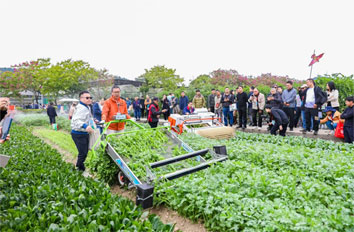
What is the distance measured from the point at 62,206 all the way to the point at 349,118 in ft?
26.4

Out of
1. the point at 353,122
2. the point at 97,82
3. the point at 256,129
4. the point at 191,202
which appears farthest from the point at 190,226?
the point at 97,82

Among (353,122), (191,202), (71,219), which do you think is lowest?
(191,202)

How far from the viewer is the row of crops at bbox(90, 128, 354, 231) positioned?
2877mm

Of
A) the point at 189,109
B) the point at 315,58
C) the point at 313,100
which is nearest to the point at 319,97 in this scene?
the point at 313,100

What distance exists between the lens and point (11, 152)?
580cm

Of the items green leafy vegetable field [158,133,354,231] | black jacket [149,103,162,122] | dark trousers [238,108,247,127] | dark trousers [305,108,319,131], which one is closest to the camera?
green leafy vegetable field [158,133,354,231]

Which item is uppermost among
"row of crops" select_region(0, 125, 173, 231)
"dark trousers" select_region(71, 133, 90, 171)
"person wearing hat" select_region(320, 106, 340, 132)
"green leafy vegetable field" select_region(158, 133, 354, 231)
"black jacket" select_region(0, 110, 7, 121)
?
"black jacket" select_region(0, 110, 7, 121)

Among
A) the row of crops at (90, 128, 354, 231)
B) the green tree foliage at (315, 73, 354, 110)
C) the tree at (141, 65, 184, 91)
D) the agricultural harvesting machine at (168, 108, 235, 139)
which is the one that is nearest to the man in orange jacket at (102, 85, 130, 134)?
the row of crops at (90, 128, 354, 231)

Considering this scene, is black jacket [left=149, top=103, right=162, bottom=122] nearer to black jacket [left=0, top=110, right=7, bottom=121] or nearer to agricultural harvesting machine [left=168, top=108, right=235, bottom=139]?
agricultural harvesting machine [left=168, top=108, right=235, bottom=139]

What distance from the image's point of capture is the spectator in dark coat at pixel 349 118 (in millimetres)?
7492

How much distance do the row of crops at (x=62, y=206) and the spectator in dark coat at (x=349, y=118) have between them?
23.3ft

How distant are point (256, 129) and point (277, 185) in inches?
323

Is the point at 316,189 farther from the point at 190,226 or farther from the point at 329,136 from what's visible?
the point at 329,136

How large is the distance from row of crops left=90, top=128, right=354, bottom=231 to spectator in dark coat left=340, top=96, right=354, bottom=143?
295cm
